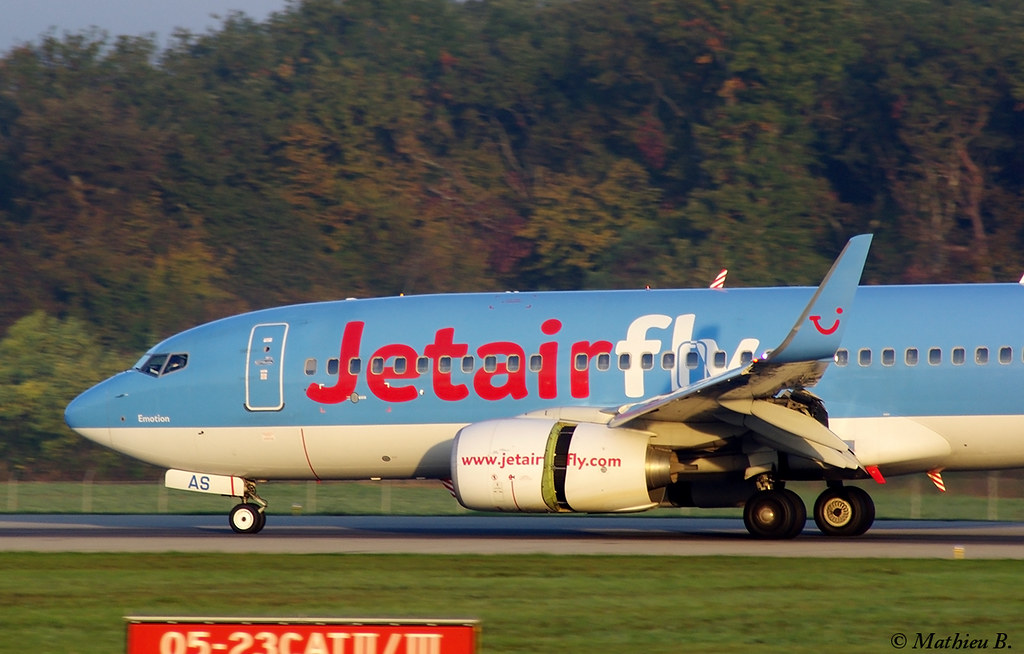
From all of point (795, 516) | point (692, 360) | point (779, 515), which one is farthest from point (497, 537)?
point (795, 516)

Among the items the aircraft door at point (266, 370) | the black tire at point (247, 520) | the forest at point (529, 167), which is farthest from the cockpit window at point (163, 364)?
the forest at point (529, 167)

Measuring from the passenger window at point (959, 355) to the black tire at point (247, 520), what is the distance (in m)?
9.57

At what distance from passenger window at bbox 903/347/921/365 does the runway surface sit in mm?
2249

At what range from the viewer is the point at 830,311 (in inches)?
602

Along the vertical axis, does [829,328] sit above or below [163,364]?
below

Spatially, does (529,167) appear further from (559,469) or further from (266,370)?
(559,469)

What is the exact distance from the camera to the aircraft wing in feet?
50.2

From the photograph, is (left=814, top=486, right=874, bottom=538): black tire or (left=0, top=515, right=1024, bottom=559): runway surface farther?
(left=814, top=486, right=874, bottom=538): black tire

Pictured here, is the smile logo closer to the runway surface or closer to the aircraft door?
the runway surface

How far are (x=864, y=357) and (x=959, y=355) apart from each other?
44.5 inches

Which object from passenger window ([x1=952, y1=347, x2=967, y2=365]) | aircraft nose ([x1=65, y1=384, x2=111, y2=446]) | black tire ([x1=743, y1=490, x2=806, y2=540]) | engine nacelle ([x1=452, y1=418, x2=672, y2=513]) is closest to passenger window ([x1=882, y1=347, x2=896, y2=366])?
passenger window ([x1=952, y1=347, x2=967, y2=365])

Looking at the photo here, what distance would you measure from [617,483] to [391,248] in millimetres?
32459

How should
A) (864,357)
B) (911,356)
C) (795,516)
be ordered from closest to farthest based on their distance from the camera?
(795,516)
(911,356)
(864,357)

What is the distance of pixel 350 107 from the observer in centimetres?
5078
